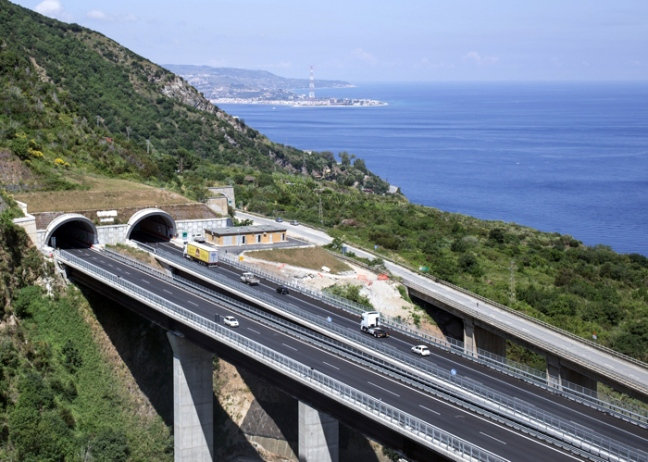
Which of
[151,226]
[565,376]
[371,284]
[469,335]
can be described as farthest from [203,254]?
[565,376]

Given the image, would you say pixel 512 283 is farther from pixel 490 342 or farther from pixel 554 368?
pixel 554 368

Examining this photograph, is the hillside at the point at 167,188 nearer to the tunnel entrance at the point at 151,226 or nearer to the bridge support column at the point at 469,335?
the bridge support column at the point at 469,335

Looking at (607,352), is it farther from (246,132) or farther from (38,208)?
(246,132)

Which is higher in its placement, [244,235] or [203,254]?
[203,254]

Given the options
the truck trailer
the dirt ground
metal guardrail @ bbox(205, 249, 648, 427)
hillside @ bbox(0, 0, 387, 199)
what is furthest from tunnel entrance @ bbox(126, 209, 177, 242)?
the dirt ground

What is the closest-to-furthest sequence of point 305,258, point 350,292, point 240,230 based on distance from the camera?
point 350,292, point 305,258, point 240,230

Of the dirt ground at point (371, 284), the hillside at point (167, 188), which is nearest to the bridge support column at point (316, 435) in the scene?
the hillside at point (167, 188)
